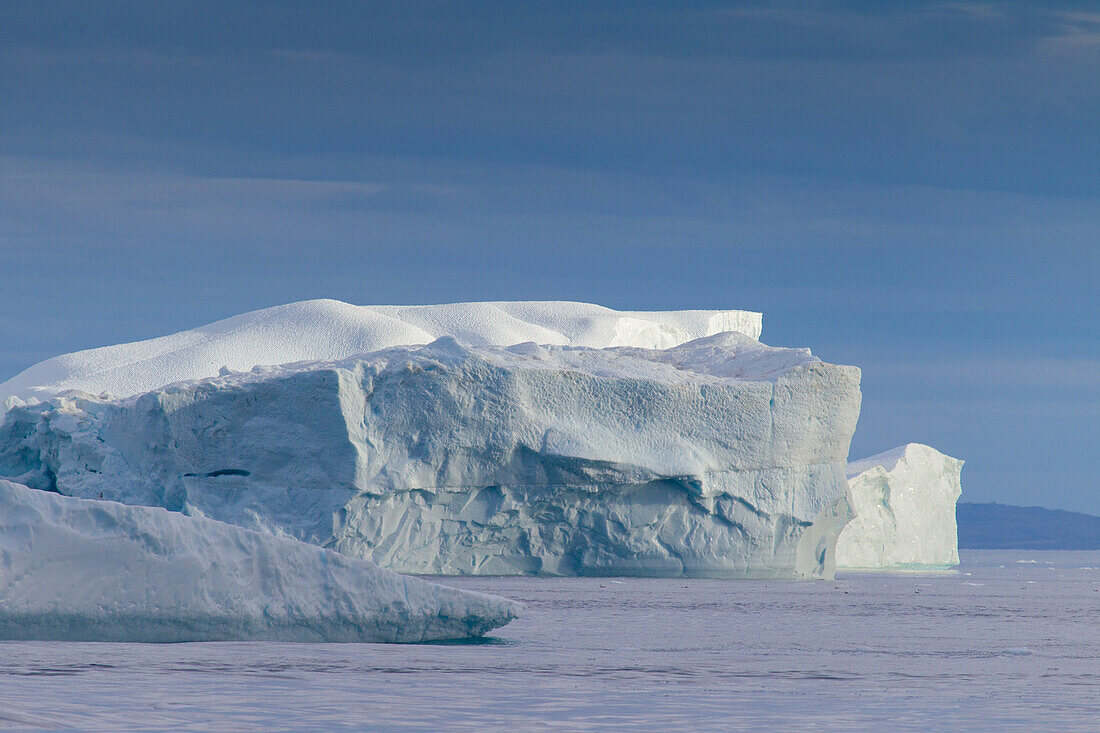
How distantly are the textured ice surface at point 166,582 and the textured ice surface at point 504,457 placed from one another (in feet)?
30.0

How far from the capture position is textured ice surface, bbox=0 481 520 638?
6777 mm

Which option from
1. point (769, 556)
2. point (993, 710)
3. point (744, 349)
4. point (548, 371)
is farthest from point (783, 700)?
point (744, 349)

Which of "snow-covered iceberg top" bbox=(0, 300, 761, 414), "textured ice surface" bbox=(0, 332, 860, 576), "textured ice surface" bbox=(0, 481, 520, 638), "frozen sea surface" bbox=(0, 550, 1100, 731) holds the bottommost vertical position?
"frozen sea surface" bbox=(0, 550, 1100, 731)

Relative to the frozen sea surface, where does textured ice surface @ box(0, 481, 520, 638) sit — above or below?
above

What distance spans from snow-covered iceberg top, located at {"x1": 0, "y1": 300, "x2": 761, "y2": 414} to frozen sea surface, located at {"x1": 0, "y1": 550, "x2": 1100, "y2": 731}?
27.1 meters

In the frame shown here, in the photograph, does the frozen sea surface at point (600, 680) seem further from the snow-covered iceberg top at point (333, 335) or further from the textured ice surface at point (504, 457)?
the snow-covered iceberg top at point (333, 335)

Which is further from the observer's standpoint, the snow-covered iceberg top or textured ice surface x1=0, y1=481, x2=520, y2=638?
the snow-covered iceberg top

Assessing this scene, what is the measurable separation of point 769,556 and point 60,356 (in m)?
28.3

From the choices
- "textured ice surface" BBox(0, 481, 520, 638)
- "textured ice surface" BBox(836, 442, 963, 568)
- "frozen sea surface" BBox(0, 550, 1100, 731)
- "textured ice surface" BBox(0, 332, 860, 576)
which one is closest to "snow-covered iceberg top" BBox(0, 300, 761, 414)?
"textured ice surface" BBox(836, 442, 963, 568)

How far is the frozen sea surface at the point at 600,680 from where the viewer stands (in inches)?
184

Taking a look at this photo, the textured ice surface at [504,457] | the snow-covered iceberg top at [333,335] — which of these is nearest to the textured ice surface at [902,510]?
the snow-covered iceberg top at [333,335]

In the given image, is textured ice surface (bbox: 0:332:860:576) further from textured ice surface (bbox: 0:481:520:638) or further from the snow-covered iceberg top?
the snow-covered iceberg top

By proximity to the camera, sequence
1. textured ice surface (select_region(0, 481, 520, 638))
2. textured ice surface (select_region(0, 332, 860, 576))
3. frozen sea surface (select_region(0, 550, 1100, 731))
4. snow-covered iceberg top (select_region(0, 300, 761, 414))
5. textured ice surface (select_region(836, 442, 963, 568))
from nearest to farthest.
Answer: frozen sea surface (select_region(0, 550, 1100, 731)) → textured ice surface (select_region(0, 481, 520, 638)) → textured ice surface (select_region(0, 332, 860, 576)) → textured ice surface (select_region(836, 442, 963, 568)) → snow-covered iceberg top (select_region(0, 300, 761, 414))

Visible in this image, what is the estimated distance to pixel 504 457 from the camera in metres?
17.0
